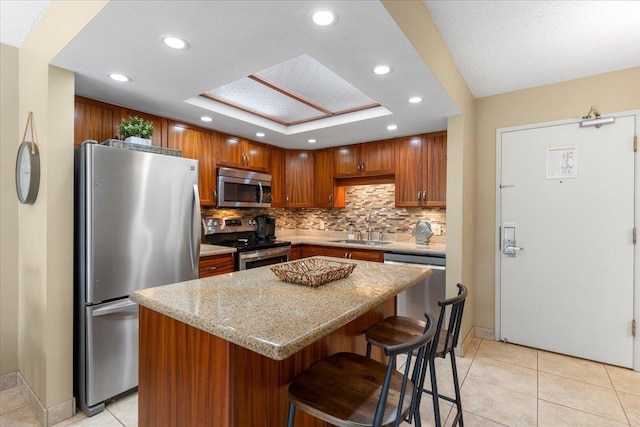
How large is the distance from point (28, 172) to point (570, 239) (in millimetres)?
4202

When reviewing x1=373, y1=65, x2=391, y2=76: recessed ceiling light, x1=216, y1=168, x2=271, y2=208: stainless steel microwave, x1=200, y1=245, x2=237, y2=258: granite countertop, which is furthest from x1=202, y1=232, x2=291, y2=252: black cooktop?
x1=373, y1=65, x2=391, y2=76: recessed ceiling light

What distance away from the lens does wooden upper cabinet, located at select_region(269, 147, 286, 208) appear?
14.1ft

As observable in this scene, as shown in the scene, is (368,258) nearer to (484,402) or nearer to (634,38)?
(484,402)

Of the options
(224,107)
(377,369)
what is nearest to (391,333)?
(377,369)

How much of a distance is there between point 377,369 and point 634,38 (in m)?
2.80

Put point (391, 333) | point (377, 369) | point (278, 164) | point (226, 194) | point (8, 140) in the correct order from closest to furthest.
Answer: point (377, 369) → point (391, 333) → point (8, 140) → point (226, 194) → point (278, 164)

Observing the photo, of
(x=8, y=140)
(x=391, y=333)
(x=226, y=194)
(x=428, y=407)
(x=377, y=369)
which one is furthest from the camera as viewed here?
(x=226, y=194)

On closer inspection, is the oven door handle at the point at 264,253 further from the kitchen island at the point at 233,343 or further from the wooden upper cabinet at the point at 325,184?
the kitchen island at the point at 233,343

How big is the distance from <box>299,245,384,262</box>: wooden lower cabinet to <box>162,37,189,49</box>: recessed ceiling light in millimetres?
2635

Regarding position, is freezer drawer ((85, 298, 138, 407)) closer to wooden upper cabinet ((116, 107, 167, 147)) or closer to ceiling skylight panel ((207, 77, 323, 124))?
wooden upper cabinet ((116, 107, 167, 147))

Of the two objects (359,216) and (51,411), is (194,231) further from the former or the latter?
(359,216)

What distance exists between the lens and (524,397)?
2.22 meters

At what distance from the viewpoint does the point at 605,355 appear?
2691mm

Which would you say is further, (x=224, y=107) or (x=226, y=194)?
(x=226, y=194)
